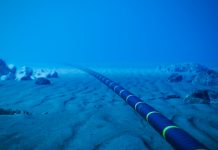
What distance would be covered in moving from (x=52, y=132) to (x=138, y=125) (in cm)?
160

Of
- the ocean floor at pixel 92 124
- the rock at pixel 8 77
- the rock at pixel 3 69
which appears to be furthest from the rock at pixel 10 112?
the rock at pixel 3 69

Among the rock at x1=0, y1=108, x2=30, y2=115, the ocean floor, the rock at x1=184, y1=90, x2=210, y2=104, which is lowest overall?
the rock at x1=0, y1=108, x2=30, y2=115

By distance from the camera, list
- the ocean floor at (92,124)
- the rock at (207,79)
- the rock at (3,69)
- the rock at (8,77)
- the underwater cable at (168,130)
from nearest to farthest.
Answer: the underwater cable at (168,130), the ocean floor at (92,124), the rock at (207,79), the rock at (8,77), the rock at (3,69)

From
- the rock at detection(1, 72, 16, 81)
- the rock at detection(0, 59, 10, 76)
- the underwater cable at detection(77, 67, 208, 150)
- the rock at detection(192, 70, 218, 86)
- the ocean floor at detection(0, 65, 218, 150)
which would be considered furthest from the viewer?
the rock at detection(0, 59, 10, 76)

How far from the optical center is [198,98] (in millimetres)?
5910

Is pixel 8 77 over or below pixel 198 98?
below

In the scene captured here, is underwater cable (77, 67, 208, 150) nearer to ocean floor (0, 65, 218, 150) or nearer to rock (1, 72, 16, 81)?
ocean floor (0, 65, 218, 150)

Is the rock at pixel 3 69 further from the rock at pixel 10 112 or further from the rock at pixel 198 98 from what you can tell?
the rock at pixel 198 98

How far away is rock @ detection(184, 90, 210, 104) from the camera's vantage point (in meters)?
5.84

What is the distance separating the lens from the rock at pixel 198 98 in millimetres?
5840

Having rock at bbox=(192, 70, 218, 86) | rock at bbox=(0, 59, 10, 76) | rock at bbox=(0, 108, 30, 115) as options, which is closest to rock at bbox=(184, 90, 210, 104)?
rock at bbox=(192, 70, 218, 86)

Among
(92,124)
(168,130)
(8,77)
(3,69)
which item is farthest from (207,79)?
(3,69)

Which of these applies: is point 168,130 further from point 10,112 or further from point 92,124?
point 10,112

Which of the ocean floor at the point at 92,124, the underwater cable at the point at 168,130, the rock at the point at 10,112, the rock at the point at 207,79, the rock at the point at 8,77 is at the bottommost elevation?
the rock at the point at 8,77
